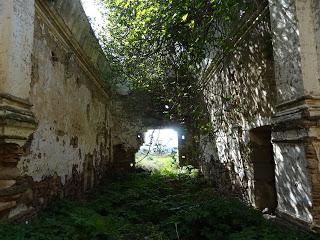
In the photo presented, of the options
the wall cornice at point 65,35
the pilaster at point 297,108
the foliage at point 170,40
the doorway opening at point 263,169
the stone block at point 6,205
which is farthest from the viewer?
the doorway opening at point 263,169

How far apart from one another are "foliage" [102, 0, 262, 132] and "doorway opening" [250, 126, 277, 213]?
62.2 inches

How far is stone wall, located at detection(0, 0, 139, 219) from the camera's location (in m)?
4.06

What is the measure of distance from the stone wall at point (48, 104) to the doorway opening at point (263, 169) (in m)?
3.69

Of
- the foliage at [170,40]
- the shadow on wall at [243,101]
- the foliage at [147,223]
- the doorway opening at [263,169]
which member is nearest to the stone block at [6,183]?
the foliage at [147,223]

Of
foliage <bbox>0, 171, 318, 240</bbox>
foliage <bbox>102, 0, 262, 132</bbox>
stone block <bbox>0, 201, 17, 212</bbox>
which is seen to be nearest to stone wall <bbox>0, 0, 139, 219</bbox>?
stone block <bbox>0, 201, 17, 212</bbox>

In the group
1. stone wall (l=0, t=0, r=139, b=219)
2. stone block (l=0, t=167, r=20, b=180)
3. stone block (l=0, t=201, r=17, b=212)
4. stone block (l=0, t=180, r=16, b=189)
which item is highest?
stone wall (l=0, t=0, r=139, b=219)

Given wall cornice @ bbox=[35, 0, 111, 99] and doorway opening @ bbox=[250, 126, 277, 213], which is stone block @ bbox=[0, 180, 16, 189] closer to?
wall cornice @ bbox=[35, 0, 111, 99]

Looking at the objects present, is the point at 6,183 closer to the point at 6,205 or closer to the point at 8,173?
the point at 8,173

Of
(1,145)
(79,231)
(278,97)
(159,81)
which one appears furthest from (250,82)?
Result: (1,145)

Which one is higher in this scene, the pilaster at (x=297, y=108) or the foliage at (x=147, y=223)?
the pilaster at (x=297, y=108)

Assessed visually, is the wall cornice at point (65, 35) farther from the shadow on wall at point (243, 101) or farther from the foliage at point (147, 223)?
the shadow on wall at point (243, 101)

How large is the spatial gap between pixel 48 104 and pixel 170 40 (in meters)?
2.75

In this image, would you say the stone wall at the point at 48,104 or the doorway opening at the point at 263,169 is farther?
the doorway opening at the point at 263,169

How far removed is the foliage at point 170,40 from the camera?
5840mm
